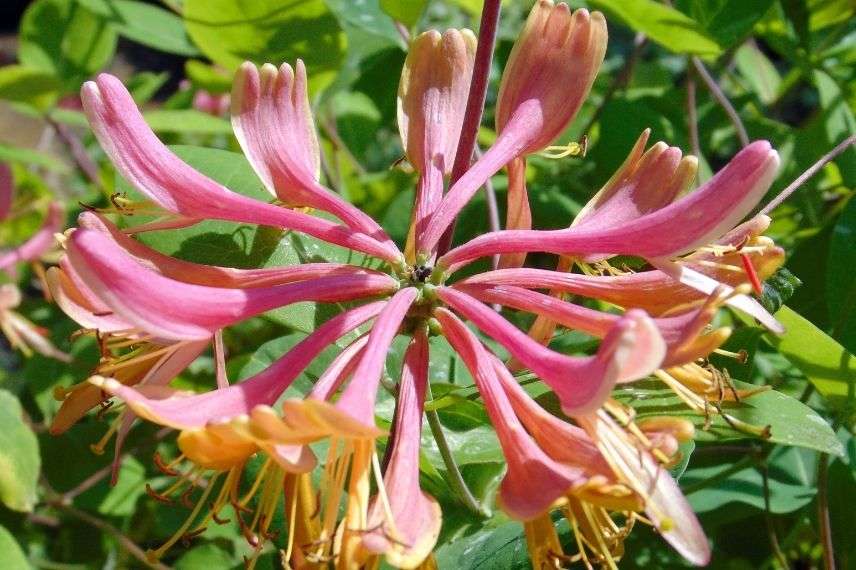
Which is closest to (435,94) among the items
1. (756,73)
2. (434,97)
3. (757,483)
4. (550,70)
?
(434,97)

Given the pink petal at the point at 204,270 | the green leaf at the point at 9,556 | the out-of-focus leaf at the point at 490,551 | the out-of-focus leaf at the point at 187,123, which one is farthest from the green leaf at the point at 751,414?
the out-of-focus leaf at the point at 187,123

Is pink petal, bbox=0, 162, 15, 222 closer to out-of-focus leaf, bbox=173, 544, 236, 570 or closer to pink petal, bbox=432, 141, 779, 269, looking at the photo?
out-of-focus leaf, bbox=173, 544, 236, 570

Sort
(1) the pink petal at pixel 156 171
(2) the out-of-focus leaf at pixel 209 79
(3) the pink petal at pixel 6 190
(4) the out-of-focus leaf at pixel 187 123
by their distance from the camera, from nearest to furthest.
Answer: (1) the pink petal at pixel 156 171 < (4) the out-of-focus leaf at pixel 187 123 < (2) the out-of-focus leaf at pixel 209 79 < (3) the pink petal at pixel 6 190

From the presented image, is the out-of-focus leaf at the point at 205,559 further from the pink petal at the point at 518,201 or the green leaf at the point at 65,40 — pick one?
the green leaf at the point at 65,40

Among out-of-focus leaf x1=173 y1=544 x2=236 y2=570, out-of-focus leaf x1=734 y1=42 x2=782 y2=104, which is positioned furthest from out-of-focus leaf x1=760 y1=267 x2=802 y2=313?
out-of-focus leaf x1=734 y1=42 x2=782 y2=104

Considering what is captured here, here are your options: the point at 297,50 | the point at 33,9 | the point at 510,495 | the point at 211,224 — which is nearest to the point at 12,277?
the point at 33,9

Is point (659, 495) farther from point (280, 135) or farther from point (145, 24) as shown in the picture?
point (145, 24)
